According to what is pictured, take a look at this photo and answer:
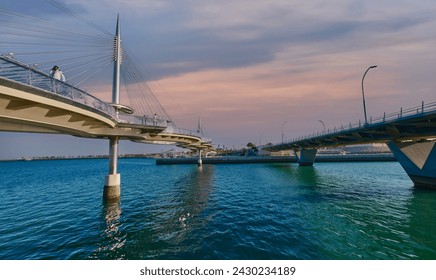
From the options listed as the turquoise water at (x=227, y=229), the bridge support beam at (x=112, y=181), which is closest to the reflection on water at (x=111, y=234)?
Answer: the turquoise water at (x=227, y=229)

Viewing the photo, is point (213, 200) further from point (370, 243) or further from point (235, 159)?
point (235, 159)

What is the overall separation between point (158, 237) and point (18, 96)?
463 inches

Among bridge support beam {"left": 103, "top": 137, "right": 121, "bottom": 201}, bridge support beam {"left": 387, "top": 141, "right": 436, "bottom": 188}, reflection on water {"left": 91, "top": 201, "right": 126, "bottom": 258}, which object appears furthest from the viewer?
bridge support beam {"left": 387, "top": 141, "right": 436, "bottom": 188}

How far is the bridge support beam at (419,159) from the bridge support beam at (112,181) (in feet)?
133

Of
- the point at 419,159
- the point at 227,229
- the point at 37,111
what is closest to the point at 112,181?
the point at 37,111

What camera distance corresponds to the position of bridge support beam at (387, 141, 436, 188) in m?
26.2

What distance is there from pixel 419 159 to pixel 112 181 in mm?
42945

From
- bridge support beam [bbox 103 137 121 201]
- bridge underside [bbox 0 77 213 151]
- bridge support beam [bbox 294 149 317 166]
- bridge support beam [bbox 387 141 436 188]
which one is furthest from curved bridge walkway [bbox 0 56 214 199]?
bridge support beam [bbox 294 149 317 166]

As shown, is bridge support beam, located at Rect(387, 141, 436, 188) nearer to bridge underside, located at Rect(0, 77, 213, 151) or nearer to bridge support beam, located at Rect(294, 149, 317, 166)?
bridge underside, located at Rect(0, 77, 213, 151)

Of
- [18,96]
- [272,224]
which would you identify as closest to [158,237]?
[272,224]

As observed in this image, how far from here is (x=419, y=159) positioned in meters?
27.3

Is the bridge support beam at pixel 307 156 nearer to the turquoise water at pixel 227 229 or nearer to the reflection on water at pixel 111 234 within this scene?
the turquoise water at pixel 227 229

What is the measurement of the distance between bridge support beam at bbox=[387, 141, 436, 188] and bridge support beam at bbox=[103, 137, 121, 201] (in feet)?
133

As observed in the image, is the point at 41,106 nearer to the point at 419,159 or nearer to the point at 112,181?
the point at 112,181
